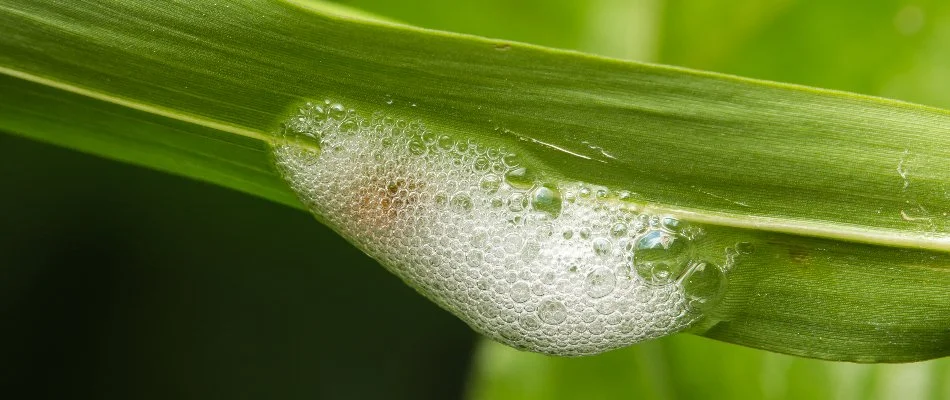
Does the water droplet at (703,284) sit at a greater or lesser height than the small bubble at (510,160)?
lesser

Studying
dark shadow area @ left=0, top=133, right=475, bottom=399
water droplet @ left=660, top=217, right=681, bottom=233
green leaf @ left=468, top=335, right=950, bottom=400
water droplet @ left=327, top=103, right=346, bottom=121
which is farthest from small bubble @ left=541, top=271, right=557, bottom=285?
dark shadow area @ left=0, top=133, right=475, bottom=399

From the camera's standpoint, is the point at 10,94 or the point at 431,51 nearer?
the point at 431,51

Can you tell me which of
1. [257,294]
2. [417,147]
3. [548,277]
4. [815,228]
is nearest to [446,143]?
[417,147]

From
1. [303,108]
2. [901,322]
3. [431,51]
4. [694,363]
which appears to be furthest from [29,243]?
[901,322]

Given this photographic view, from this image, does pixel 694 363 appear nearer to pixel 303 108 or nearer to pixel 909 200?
pixel 909 200

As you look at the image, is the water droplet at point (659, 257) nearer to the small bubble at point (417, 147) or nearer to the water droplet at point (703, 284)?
the water droplet at point (703, 284)

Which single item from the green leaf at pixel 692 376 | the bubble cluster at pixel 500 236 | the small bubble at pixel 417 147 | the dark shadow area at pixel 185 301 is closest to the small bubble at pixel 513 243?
the bubble cluster at pixel 500 236
